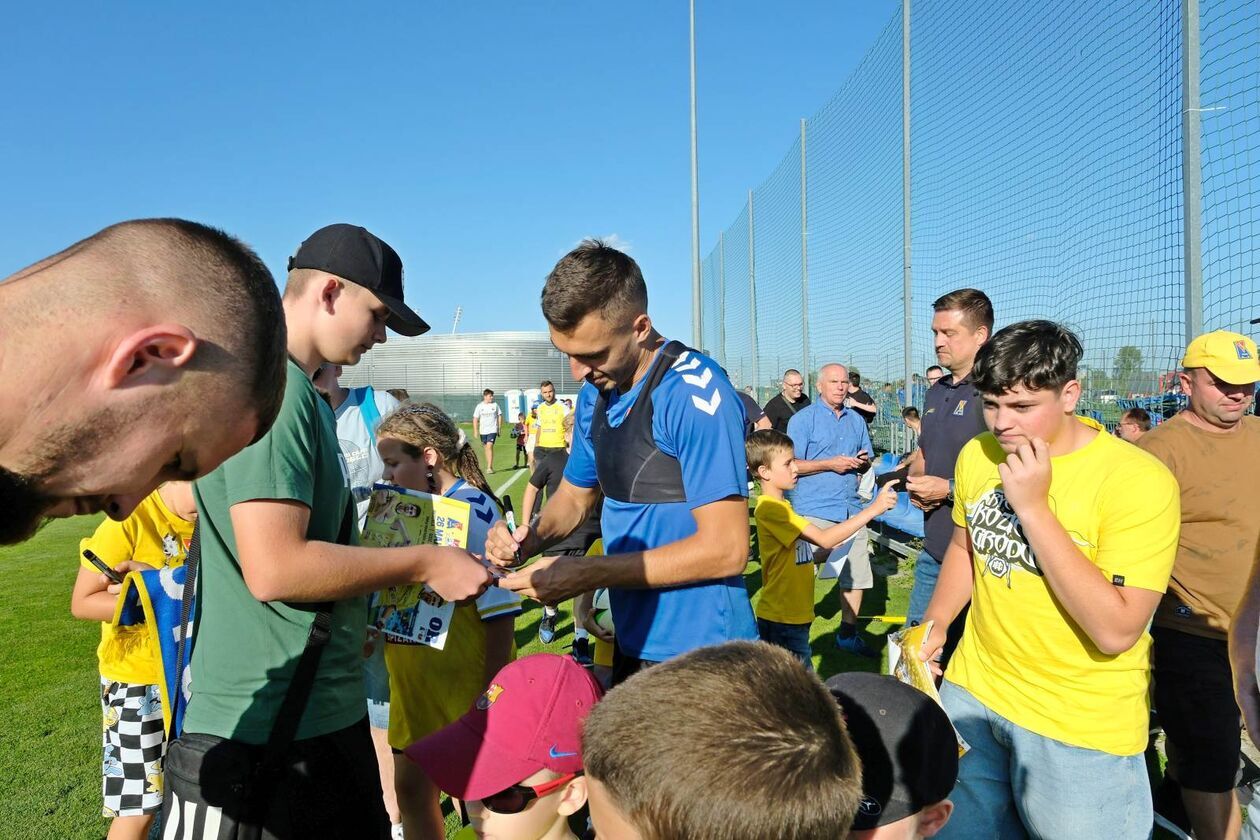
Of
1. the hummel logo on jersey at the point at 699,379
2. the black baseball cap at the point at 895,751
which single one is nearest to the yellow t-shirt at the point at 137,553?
the hummel logo on jersey at the point at 699,379

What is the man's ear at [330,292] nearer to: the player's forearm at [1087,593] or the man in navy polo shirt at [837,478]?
the player's forearm at [1087,593]

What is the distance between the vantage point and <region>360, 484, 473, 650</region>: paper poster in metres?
2.43

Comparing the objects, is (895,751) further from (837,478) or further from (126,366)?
(837,478)

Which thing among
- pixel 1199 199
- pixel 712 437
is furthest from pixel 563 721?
pixel 1199 199

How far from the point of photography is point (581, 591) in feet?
7.76

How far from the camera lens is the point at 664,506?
2434 mm

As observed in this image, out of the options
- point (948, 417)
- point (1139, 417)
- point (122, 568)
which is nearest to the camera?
point (122, 568)

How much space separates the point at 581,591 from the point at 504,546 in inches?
17.0

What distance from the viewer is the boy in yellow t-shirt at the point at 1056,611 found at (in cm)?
223

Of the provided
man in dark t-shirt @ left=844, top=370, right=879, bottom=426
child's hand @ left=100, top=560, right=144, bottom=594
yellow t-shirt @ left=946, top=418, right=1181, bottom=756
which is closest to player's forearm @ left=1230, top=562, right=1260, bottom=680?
yellow t-shirt @ left=946, top=418, right=1181, bottom=756

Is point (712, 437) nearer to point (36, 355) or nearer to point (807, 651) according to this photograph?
point (36, 355)

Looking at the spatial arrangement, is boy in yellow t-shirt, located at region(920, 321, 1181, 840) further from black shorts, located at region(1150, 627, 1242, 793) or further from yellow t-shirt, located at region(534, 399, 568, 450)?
yellow t-shirt, located at region(534, 399, 568, 450)

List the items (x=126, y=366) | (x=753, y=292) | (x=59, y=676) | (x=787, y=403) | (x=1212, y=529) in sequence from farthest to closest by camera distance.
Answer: (x=753, y=292)
(x=787, y=403)
(x=59, y=676)
(x=1212, y=529)
(x=126, y=366)

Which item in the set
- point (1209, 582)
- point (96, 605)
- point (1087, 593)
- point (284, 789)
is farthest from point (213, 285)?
point (1209, 582)
